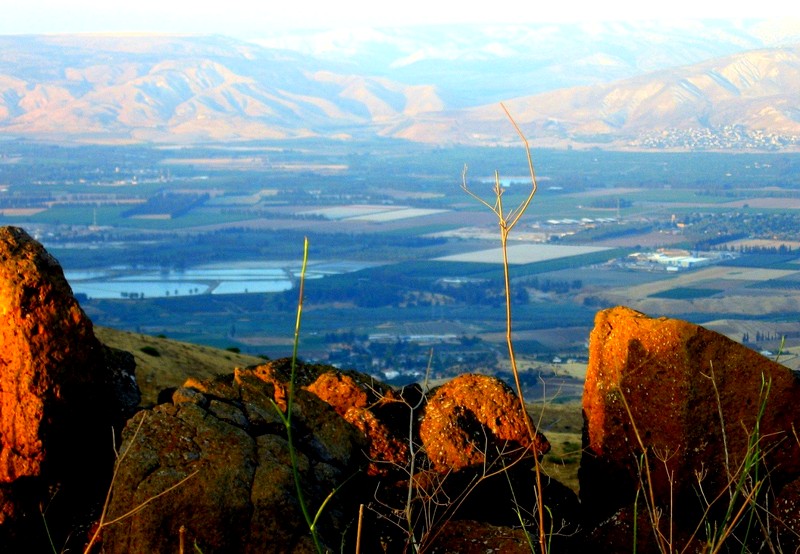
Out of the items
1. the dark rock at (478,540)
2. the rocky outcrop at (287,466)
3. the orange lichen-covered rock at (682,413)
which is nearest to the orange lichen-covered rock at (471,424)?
the rocky outcrop at (287,466)

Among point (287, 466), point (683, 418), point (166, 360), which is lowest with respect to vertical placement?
point (166, 360)

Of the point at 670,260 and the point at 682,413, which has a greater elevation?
the point at 682,413

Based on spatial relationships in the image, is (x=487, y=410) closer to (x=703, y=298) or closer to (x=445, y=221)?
(x=703, y=298)

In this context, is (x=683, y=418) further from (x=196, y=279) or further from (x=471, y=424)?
(x=196, y=279)

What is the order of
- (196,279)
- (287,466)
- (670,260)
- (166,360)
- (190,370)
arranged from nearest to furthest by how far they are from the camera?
(287,466) → (190,370) → (166,360) → (670,260) → (196,279)

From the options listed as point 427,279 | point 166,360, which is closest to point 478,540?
point 166,360

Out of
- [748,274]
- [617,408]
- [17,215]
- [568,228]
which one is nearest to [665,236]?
[568,228]
